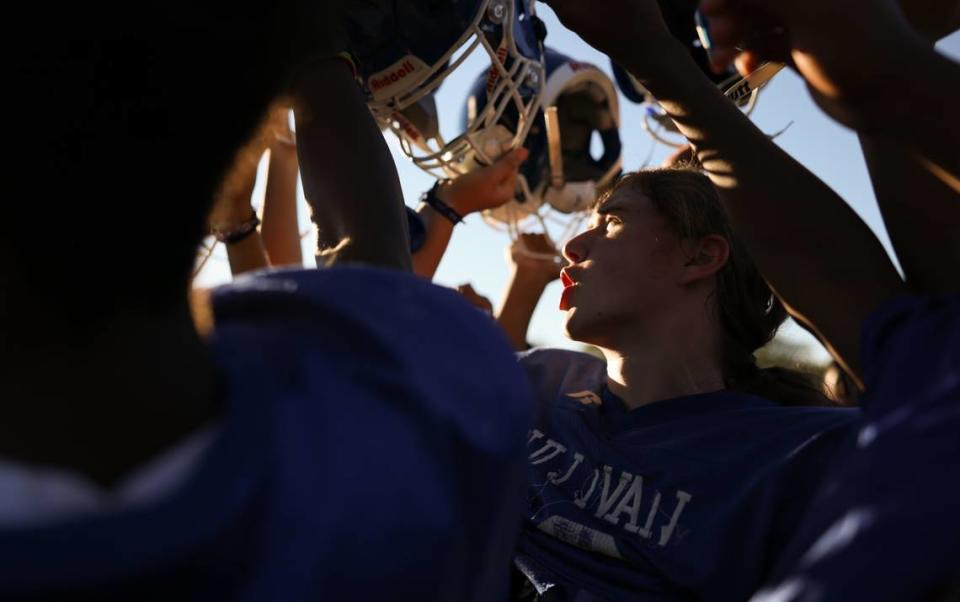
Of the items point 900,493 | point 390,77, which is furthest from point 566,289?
point 900,493

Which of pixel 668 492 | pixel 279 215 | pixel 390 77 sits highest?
pixel 390 77

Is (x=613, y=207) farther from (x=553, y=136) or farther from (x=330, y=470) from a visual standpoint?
(x=330, y=470)

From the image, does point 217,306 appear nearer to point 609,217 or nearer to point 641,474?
point 641,474

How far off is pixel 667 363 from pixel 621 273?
0.63 feet

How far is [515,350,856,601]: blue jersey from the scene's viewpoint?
1318mm

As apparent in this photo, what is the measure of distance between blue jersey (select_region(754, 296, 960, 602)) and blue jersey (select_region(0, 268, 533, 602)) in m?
0.28

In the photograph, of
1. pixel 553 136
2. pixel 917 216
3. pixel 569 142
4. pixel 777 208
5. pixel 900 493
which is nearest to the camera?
pixel 900 493

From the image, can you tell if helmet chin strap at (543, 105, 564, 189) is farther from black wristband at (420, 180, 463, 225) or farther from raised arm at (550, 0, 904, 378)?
raised arm at (550, 0, 904, 378)

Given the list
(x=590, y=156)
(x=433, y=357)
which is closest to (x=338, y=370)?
(x=433, y=357)

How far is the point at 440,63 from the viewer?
188cm

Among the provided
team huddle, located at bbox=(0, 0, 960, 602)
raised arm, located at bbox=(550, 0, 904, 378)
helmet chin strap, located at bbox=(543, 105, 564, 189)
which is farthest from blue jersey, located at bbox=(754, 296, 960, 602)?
helmet chin strap, located at bbox=(543, 105, 564, 189)

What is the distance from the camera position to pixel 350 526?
0.59 meters

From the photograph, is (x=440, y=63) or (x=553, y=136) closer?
(x=440, y=63)

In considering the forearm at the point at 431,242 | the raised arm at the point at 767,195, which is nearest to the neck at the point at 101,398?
the raised arm at the point at 767,195
